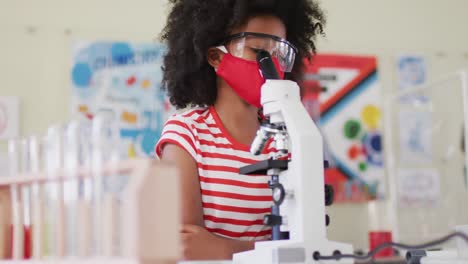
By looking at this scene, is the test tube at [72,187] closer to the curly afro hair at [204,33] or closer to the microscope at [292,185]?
the microscope at [292,185]

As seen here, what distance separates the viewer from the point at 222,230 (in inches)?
53.0

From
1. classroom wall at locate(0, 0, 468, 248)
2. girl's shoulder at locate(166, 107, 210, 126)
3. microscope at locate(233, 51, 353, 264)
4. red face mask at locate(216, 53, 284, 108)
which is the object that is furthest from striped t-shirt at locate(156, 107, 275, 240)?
classroom wall at locate(0, 0, 468, 248)

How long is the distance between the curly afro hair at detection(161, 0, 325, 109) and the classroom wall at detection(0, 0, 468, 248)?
43.6 inches

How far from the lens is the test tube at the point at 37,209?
74 centimetres

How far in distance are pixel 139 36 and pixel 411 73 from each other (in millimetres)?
1398

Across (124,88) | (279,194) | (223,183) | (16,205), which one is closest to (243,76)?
(223,183)

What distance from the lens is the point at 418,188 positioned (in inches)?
132

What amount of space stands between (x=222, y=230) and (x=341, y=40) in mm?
2159

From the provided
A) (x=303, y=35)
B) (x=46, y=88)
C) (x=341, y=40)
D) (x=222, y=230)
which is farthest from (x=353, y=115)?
(x=222, y=230)

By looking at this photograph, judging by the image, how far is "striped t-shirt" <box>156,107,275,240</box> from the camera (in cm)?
134

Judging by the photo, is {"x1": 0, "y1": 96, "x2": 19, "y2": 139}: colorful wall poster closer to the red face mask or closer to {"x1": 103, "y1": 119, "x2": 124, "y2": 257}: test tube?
the red face mask

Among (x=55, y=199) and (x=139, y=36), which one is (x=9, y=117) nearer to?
(x=139, y=36)

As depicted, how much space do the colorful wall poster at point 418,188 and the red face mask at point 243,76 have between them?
207 cm

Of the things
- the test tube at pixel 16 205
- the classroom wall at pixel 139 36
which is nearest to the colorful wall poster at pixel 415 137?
the classroom wall at pixel 139 36
